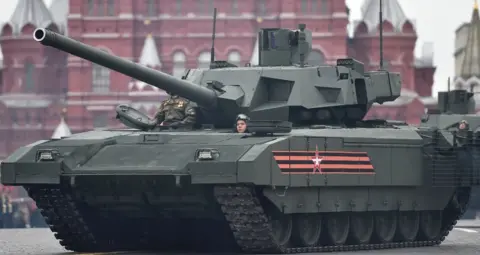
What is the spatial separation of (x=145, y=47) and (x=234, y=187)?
84.6 meters

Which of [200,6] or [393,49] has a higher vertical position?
[200,6]

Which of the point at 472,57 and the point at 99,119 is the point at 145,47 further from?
the point at 472,57

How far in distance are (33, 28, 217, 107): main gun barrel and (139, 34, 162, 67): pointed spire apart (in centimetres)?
8076

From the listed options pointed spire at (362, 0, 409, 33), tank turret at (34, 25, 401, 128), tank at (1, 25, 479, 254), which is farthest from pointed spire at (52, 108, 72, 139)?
tank turret at (34, 25, 401, 128)

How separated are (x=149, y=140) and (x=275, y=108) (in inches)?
96.9

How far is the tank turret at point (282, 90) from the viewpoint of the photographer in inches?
1017

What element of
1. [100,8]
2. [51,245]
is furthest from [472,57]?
[51,245]

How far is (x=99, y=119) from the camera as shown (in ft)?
351

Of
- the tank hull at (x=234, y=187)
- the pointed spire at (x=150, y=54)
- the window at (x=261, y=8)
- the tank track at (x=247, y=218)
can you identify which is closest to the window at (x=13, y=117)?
the pointed spire at (x=150, y=54)

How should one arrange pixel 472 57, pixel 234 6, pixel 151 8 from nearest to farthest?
1. pixel 234 6
2. pixel 151 8
3. pixel 472 57

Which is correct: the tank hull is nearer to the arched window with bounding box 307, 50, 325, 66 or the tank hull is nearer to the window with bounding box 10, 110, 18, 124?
the arched window with bounding box 307, 50, 325, 66

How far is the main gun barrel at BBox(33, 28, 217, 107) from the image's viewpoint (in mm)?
23094

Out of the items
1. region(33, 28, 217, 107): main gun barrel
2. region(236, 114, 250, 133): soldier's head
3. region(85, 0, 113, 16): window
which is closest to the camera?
region(33, 28, 217, 107): main gun barrel

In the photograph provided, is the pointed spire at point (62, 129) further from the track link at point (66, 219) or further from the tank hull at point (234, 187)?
the track link at point (66, 219)
